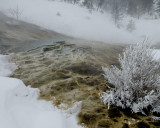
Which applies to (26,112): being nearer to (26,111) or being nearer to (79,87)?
(26,111)

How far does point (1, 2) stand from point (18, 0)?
459 cm

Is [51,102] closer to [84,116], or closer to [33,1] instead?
[84,116]

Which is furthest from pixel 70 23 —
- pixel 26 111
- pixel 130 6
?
pixel 130 6

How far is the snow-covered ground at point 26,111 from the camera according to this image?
5.69 feet

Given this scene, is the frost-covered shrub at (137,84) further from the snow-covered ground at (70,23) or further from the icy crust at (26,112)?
the snow-covered ground at (70,23)

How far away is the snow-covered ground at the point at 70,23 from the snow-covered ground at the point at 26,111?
17.7m

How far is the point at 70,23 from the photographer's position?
23656 millimetres

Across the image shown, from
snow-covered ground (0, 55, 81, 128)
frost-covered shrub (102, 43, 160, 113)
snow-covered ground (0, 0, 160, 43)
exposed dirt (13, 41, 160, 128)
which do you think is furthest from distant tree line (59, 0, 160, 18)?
snow-covered ground (0, 55, 81, 128)

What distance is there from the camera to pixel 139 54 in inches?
105

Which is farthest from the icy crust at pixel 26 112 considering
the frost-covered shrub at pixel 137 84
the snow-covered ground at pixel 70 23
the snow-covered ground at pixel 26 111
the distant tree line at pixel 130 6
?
the distant tree line at pixel 130 6

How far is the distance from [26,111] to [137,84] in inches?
82.1

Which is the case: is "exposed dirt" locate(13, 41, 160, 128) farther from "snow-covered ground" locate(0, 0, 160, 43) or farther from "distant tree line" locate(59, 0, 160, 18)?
"distant tree line" locate(59, 0, 160, 18)

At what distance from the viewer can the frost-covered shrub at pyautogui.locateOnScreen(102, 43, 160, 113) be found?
90.6 inches

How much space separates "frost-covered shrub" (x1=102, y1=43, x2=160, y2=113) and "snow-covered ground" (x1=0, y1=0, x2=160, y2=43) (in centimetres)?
1721
